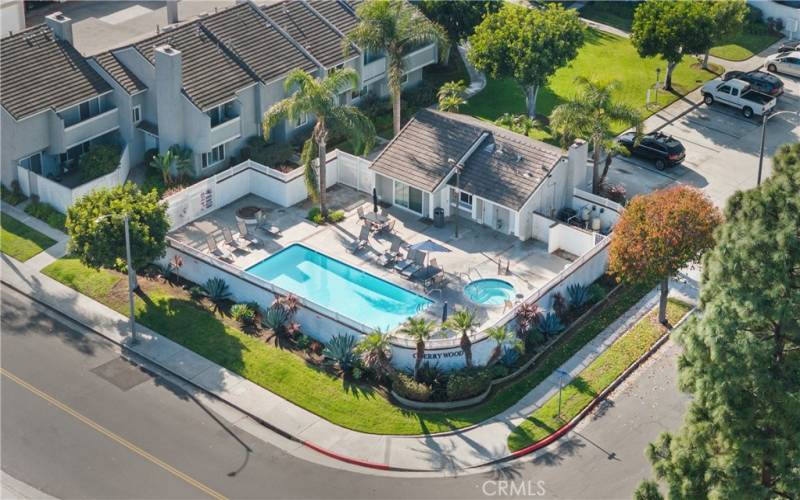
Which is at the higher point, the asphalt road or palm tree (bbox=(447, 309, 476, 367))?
palm tree (bbox=(447, 309, 476, 367))

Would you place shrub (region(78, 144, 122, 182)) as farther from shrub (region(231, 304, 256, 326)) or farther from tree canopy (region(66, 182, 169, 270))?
shrub (region(231, 304, 256, 326))

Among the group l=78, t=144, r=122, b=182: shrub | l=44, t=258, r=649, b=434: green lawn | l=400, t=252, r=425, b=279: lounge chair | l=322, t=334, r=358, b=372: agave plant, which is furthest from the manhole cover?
l=78, t=144, r=122, b=182: shrub

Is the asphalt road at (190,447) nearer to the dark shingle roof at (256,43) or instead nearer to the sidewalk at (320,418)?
the sidewalk at (320,418)

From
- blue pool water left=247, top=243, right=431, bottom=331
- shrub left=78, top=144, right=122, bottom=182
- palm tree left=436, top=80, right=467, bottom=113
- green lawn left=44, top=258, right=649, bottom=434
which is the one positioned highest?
palm tree left=436, top=80, right=467, bottom=113

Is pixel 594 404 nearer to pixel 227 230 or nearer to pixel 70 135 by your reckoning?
pixel 227 230

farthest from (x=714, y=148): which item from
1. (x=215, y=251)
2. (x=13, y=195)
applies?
(x=13, y=195)

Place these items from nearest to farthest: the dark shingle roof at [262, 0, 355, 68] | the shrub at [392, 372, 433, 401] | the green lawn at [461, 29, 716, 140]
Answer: the shrub at [392, 372, 433, 401] → the dark shingle roof at [262, 0, 355, 68] → the green lawn at [461, 29, 716, 140]

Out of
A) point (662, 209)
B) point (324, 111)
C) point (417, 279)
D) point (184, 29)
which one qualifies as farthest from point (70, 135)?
point (662, 209)

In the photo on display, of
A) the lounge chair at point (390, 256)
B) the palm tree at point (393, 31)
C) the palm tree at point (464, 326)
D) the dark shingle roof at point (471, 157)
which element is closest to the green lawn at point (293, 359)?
the palm tree at point (464, 326)
